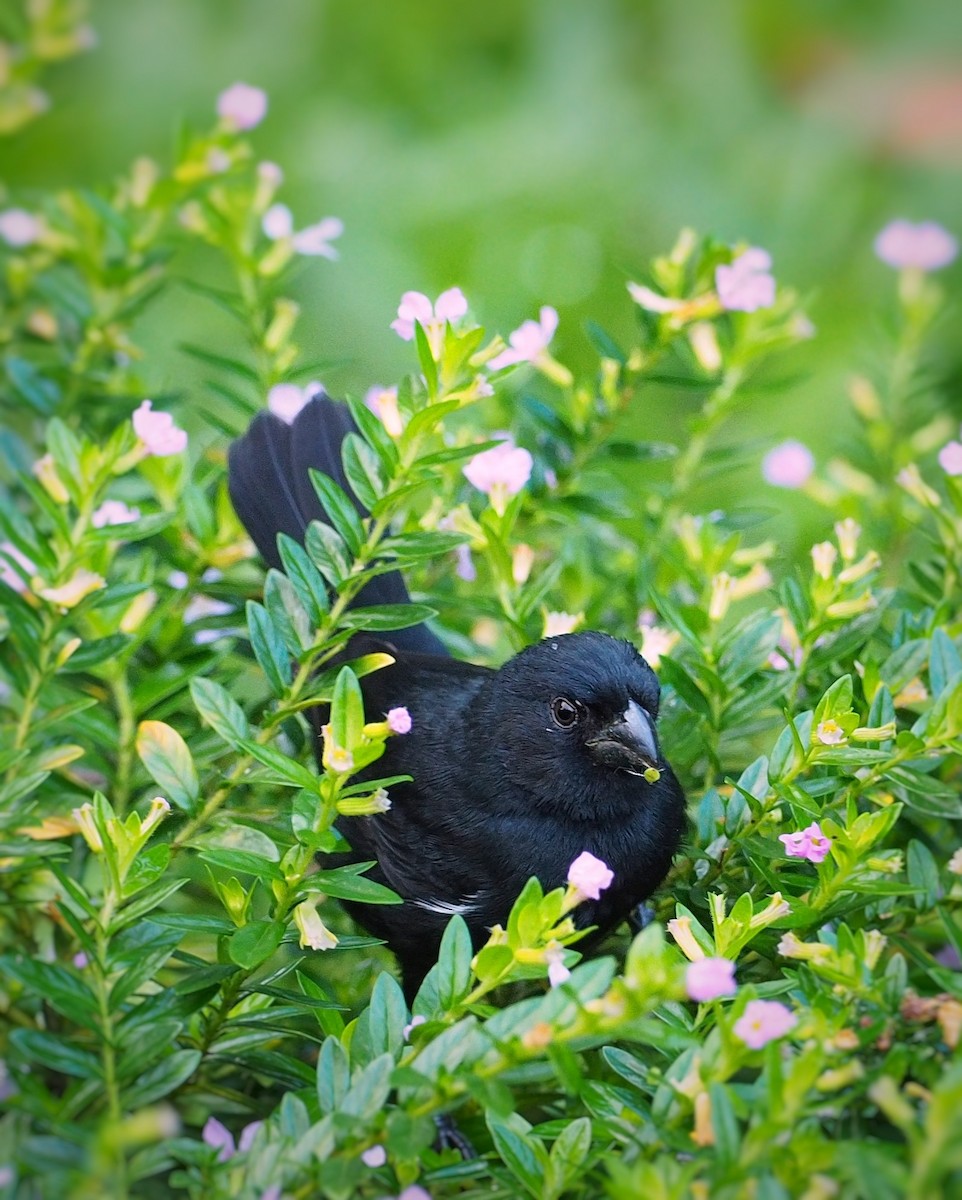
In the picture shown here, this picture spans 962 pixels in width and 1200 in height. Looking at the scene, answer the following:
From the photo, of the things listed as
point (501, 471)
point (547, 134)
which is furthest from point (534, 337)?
point (547, 134)

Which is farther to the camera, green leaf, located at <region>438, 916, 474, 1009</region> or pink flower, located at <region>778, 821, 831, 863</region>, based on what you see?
pink flower, located at <region>778, 821, 831, 863</region>

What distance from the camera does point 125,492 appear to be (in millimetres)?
2188

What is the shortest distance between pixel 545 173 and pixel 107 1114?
151 inches

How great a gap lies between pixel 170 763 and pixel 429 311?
1.98ft

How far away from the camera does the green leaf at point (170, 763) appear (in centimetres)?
157

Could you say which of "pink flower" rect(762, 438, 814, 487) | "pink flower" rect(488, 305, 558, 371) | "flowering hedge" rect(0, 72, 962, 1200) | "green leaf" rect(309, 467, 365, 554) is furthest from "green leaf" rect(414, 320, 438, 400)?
"pink flower" rect(762, 438, 814, 487)

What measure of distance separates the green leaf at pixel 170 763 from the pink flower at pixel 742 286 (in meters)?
1.01

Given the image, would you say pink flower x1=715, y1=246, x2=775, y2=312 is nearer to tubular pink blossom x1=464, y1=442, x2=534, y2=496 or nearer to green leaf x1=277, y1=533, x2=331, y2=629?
tubular pink blossom x1=464, y1=442, x2=534, y2=496

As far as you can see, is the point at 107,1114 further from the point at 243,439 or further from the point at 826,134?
the point at 826,134

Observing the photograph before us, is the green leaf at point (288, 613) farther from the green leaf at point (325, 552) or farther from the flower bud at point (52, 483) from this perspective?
the flower bud at point (52, 483)

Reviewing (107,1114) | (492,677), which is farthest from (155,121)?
(107,1114)

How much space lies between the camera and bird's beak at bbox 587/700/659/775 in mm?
1868

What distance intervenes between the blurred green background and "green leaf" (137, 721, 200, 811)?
256cm

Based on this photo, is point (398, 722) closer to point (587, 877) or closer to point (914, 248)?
point (587, 877)
